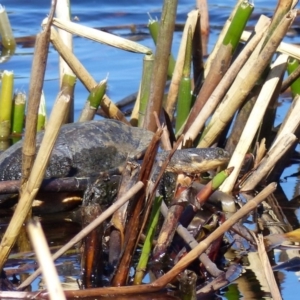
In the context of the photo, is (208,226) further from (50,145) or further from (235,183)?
(50,145)

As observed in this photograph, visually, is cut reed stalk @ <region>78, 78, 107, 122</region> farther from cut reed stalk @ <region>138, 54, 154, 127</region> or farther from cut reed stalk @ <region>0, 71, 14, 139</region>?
cut reed stalk @ <region>0, 71, 14, 139</region>

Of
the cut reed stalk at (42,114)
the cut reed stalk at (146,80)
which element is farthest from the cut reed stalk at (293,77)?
the cut reed stalk at (42,114)

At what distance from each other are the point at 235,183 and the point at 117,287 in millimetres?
1430

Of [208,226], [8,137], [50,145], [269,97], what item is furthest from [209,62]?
[50,145]

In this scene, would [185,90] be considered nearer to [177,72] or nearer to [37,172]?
[177,72]

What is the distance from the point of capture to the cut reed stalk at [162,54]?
154 inches

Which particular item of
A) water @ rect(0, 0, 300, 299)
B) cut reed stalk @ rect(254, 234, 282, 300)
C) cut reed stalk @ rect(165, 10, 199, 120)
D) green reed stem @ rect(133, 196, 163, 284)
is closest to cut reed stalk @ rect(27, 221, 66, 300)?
cut reed stalk @ rect(254, 234, 282, 300)

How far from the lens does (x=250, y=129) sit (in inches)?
158

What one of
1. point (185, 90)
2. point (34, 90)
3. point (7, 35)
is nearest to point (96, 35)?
point (185, 90)

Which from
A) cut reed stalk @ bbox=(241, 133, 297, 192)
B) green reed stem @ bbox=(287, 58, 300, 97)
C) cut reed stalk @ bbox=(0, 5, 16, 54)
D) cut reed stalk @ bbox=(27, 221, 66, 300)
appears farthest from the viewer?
cut reed stalk @ bbox=(0, 5, 16, 54)

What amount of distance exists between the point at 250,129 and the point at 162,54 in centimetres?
57

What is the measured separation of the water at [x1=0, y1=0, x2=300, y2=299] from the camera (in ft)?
19.7

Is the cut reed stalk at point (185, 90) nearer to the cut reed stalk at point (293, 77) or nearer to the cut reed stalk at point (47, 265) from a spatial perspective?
the cut reed stalk at point (293, 77)

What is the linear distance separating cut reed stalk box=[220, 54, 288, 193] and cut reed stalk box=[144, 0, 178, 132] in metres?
0.46
